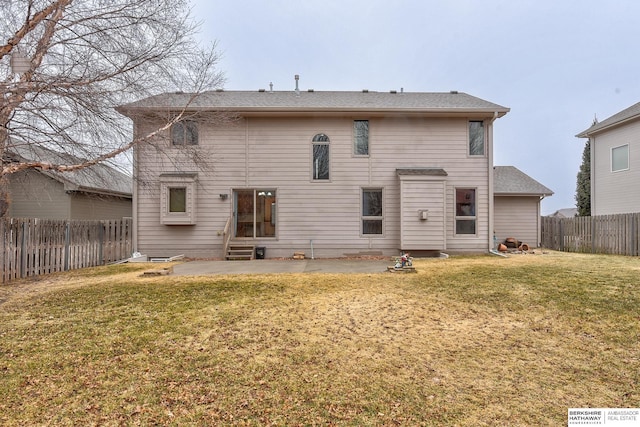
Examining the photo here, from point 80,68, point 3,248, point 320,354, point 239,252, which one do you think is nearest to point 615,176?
point 239,252

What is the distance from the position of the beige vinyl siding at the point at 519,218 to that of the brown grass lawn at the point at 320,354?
8.12 metres

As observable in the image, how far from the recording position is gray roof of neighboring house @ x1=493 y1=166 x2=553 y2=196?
13148mm

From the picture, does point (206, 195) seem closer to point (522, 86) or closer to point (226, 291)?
point (226, 291)

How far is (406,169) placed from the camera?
417 inches

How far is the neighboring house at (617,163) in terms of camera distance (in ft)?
42.6

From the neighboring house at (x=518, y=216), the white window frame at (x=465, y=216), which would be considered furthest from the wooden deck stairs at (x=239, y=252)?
the neighboring house at (x=518, y=216)

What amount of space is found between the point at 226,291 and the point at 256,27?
12.3 metres

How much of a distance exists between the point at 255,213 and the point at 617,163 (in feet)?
52.9

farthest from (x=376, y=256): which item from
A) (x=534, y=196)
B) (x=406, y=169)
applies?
(x=534, y=196)

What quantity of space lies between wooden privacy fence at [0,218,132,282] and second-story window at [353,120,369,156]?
816 cm

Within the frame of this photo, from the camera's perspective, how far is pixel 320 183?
1064 cm

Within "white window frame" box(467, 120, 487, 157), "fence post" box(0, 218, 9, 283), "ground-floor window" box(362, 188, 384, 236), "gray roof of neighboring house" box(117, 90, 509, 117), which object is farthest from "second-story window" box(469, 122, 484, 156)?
"fence post" box(0, 218, 9, 283)

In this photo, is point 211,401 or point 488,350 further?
point 488,350

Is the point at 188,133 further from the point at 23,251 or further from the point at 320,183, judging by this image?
the point at 23,251
